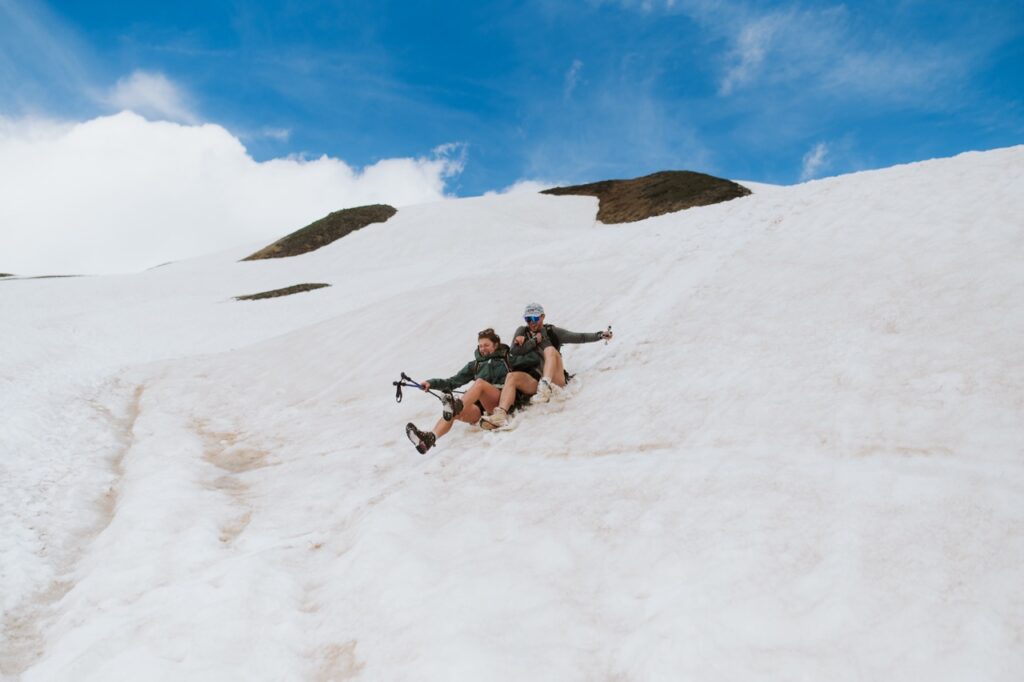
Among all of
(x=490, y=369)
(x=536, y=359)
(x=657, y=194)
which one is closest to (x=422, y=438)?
(x=490, y=369)

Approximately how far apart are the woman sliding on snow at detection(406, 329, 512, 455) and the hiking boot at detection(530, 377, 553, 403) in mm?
522

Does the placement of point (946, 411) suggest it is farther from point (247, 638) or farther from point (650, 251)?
point (650, 251)

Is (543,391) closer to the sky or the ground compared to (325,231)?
closer to the ground

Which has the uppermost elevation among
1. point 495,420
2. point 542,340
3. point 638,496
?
point 542,340

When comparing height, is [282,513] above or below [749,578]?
below

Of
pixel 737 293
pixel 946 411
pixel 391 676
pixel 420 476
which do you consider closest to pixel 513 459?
pixel 420 476

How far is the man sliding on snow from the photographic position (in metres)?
7.64

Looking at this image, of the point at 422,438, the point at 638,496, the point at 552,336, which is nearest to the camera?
the point at 638,496

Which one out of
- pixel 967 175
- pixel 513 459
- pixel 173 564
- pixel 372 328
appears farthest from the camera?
pixel 372 328

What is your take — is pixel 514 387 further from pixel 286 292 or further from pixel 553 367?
pixel 286 292

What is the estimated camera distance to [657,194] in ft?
154

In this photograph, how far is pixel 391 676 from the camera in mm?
3662

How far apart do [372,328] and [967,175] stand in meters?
12.4

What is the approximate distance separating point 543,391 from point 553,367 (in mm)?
461
